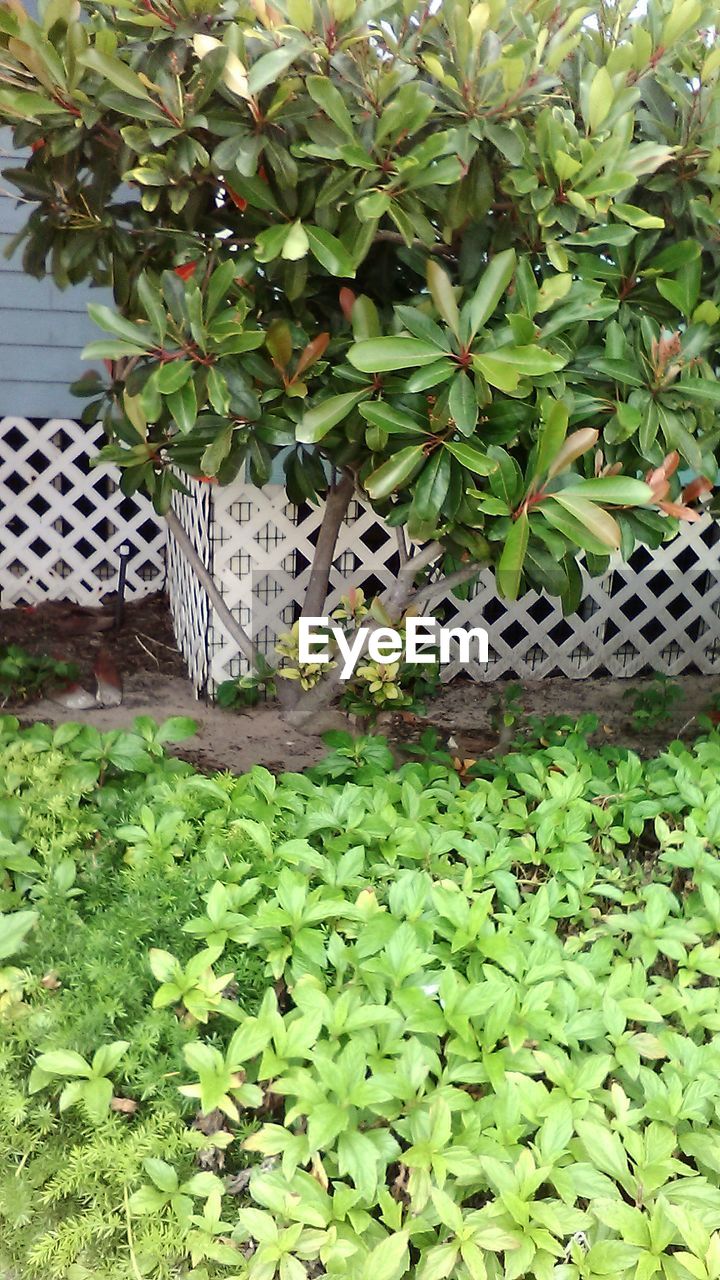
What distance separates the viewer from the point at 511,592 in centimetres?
194

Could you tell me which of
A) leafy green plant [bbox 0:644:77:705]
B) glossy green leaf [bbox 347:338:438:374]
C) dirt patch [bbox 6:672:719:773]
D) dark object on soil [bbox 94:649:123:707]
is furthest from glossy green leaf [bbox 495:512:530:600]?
leafy green plant [bbox 0:644:77:705]

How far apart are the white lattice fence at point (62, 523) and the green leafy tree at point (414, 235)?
2.57 m

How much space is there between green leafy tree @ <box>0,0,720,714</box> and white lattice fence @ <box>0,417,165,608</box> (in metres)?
2.57

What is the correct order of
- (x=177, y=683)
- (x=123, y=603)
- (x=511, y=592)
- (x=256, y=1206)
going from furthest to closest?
1. (x=123, y=603)
2. (x=177, y=683)
3. (x=511, y=592)
4. (x=256, y=1206)

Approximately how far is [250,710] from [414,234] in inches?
85.9

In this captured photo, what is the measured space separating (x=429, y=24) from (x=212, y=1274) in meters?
2.27

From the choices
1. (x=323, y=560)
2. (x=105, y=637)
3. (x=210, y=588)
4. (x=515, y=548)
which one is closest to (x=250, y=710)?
(x=210, y=588)

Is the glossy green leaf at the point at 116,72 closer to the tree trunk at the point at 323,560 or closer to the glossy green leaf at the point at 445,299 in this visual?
the glossy green leaf at the point at 445,299

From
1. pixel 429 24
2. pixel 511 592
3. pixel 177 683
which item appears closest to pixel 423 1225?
pixel 511 592

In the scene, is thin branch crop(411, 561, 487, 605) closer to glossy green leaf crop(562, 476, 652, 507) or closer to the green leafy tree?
the green leafy tree

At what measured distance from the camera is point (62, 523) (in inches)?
203

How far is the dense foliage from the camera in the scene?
1766 mm

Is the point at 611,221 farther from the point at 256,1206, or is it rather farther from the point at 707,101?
the point at 256,1206

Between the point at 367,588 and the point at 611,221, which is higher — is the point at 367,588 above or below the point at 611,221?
below
